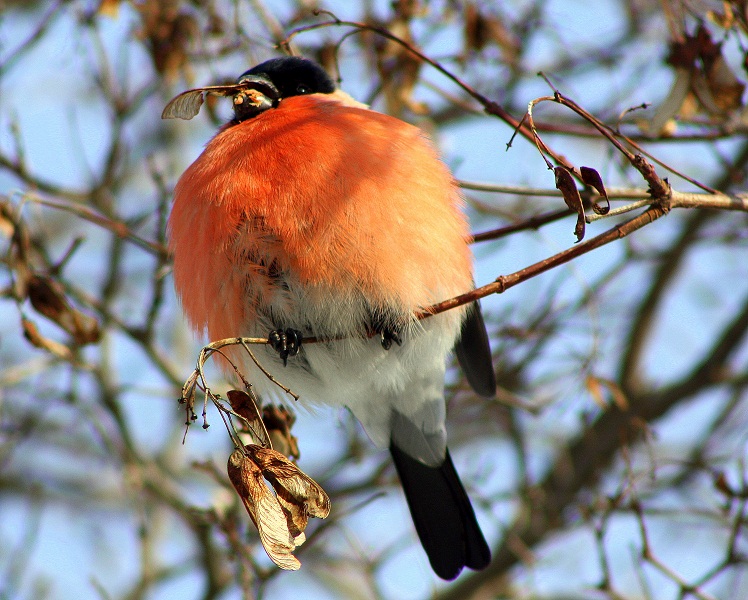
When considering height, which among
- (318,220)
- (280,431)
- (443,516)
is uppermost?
(318,220)

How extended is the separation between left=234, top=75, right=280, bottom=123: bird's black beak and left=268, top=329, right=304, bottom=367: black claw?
0.77 meters

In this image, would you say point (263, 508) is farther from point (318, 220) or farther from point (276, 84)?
point (276, 84)

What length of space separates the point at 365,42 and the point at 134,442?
6.23ft

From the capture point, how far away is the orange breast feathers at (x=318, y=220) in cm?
235

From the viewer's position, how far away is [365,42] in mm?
3391

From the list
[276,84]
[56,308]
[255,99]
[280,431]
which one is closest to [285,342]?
[280,431]

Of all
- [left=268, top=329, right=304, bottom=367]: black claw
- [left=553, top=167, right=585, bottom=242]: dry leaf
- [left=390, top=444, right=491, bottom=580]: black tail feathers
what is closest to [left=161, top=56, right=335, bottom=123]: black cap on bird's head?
[left=268, top=329, right=304, bottom=367]: black claw

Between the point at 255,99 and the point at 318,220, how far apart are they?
2.22 feet

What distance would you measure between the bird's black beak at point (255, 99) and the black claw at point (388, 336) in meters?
0.84

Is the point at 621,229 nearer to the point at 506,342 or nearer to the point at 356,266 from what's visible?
the point at 356,266

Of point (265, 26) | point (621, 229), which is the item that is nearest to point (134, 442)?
point (265, 26)

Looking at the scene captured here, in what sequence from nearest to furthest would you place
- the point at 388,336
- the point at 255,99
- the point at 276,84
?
the point at 388,336 < the point at 255,99 < the point at 276,84

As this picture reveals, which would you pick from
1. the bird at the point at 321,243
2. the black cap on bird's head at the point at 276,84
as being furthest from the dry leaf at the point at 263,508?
the black cap on bird's head at the point at 276,84

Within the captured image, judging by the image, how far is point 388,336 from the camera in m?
2.58
